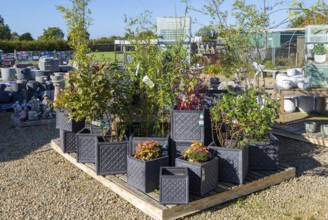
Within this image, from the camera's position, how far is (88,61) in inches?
156

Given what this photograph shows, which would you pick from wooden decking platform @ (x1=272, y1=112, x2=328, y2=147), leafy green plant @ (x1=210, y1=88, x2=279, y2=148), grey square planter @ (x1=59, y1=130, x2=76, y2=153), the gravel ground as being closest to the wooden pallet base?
the gravel ground

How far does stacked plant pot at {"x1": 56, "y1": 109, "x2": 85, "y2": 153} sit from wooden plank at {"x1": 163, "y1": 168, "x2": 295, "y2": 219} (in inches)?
79.5

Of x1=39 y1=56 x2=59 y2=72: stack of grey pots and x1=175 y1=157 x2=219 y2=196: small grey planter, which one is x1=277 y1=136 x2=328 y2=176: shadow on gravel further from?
x1=39 y1=56 x2=59 y2=72: stack of grey pots

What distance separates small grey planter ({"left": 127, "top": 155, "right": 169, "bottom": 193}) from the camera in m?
3.37

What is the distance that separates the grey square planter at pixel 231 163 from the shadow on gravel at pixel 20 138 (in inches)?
111

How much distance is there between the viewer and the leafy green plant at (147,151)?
346cm

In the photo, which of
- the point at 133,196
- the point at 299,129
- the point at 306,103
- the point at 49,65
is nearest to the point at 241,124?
the point at 133,196

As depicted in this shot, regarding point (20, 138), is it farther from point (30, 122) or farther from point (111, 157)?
point (111, 157)

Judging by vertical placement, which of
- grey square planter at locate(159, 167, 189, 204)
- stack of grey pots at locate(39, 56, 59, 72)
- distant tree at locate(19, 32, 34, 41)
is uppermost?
distant tree at locate(19, 32, 34, 41)

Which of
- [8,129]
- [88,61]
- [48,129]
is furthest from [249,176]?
[8,129]

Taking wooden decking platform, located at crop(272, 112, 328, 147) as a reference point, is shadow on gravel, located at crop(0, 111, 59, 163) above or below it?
below

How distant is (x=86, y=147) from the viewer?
4188 mm

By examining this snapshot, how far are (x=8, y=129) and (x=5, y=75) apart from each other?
5461 mm

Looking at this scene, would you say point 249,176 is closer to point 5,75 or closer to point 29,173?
point 29,173
